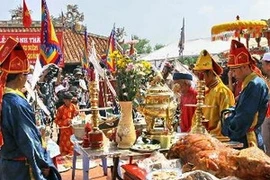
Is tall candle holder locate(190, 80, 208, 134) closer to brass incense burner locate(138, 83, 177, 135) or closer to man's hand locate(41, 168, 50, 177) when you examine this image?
brass incense burner locate(138, 83, 177, 135)

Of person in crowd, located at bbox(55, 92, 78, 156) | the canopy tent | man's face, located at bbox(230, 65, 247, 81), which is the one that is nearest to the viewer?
man's face, located at bbox(230, 65, 247, 81)

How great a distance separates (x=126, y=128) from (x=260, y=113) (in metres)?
1.18

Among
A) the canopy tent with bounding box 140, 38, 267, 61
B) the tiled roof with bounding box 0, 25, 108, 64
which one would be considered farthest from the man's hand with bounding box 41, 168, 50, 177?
the tiled roof with bounding box 0, 25, 108, 64

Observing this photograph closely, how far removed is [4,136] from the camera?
2.97 metres

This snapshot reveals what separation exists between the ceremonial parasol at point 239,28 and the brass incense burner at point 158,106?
7.48m

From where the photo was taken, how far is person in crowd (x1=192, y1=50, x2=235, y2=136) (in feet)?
12.5

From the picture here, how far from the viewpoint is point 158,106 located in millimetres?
3369

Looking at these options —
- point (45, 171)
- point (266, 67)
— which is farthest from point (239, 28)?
point (45, 171)

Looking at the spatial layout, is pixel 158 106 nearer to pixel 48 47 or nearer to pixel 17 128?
pixel 17 128

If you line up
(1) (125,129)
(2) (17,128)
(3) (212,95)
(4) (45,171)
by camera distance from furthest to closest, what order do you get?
(3) (212,95) → (1) (125,129) → (4) (45,171) → (2) (17,128)

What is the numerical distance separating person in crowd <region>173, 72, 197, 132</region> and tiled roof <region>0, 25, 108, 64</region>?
43.4 feet

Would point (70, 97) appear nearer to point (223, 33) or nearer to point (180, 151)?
point (180, 151)

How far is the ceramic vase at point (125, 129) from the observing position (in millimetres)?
3291

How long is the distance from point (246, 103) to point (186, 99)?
4.99 feet
